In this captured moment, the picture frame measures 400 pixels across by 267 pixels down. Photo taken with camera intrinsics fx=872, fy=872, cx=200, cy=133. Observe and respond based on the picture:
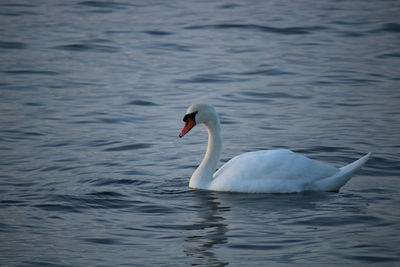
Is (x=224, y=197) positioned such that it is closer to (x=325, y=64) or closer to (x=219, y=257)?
(x=219, y=257)

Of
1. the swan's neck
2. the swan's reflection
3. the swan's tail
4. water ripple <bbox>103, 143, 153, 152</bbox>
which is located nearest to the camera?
the swan's reflection

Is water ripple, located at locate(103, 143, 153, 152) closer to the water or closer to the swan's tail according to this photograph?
the water

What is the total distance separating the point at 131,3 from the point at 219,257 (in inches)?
708

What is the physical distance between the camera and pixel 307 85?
16500 millimetres

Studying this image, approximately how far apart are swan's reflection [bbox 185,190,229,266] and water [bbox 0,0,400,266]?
22 millimetres

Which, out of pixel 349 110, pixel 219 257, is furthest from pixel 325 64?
pixel 219 257

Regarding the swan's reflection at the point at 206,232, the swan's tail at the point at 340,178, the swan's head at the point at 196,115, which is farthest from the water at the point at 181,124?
the swan's head at the point at 196,115

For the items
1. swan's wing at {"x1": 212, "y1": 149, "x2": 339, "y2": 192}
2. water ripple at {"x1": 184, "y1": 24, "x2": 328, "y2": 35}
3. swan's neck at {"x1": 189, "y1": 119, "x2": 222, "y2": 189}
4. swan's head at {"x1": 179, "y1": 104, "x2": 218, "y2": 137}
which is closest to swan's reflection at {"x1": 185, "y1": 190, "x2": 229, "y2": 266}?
swan's neck at {"x1": 189, "y1": 119, "x2": 222, "y2": 189}

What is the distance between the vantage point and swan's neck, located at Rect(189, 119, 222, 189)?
408 inches

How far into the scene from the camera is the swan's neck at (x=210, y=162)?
1037 cm

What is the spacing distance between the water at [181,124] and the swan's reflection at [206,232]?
22 mm

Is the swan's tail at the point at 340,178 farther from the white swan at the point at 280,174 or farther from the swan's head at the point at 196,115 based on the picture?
the swan's head at the point at 196,115

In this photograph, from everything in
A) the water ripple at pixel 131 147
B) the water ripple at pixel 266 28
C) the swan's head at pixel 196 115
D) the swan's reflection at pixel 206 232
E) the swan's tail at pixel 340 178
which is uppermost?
the swan's head at pixel 196 115

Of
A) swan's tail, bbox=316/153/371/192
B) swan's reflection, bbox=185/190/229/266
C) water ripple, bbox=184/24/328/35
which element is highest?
water ripple, bbox=184/24/328/35
